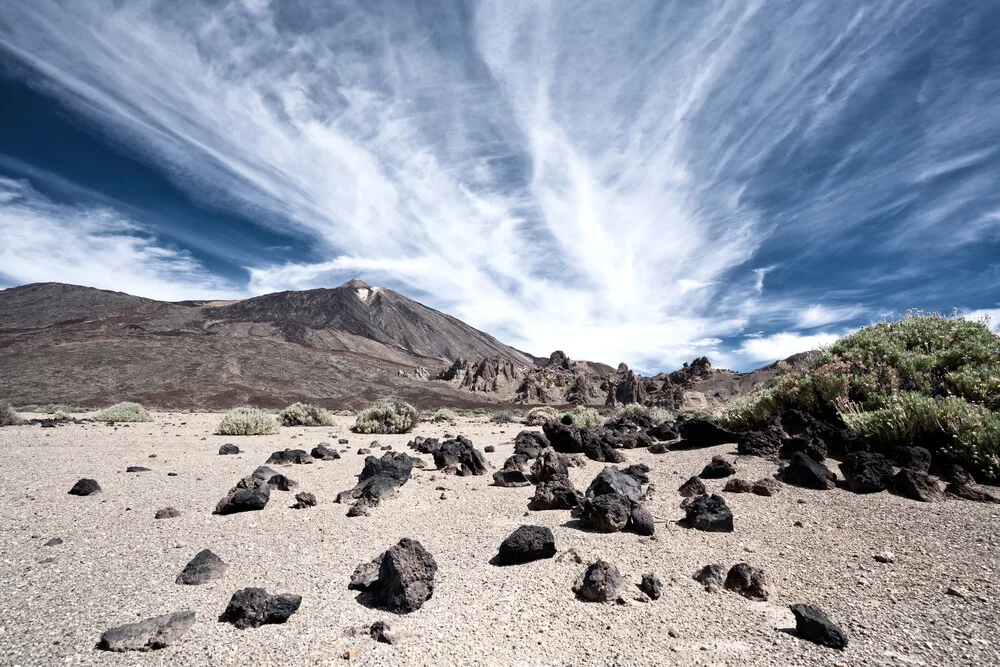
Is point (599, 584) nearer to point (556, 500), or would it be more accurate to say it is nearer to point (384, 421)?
point (556, 500)

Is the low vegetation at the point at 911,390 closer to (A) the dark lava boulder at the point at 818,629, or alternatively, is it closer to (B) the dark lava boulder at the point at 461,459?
(A) the dark lava boulder at the point at 818,629

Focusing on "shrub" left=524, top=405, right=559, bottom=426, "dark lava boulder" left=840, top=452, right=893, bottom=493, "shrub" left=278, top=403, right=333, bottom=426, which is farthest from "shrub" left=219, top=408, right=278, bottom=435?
"dark lava boulder" left=840, top=452, right=893, bottom=493

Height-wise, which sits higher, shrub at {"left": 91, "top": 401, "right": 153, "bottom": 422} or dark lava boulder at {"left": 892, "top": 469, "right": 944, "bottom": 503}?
dark lava boulder at {"left": 892, "top": 469, "right": 944, "bottom": 503}

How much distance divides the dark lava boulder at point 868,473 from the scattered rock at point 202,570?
6.28 meters

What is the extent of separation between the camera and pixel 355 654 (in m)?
2.65

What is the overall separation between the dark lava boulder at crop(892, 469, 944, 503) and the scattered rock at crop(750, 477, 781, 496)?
110cm

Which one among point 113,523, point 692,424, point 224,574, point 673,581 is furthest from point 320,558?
point 692,424

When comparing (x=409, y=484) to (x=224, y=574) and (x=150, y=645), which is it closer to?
(x=224, y=574)

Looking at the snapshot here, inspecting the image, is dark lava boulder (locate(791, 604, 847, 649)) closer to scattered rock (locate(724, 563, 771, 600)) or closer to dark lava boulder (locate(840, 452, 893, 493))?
scattered rock (locate(724, 563, 771, 600))

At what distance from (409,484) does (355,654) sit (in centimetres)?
445

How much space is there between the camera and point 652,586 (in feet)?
10.9

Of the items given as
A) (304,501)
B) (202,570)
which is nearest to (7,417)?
(304,501)

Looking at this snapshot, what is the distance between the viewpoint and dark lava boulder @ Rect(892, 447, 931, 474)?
5.42 meters

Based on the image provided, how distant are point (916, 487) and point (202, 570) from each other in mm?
6622
